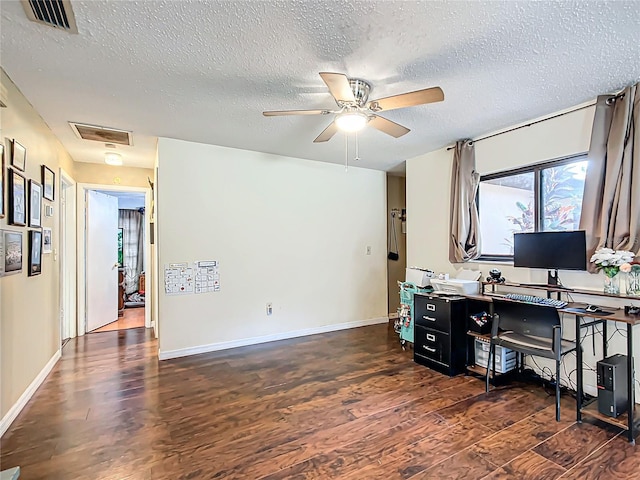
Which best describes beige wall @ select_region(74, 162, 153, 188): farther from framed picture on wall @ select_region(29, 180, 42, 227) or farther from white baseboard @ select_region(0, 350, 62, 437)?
white baseboard @ select_region(0, 350, 62, 437)

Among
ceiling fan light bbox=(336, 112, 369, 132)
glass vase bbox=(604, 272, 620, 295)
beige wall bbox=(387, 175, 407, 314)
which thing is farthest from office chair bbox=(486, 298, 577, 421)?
beige wall bbox=(387, 175, 407, 314)

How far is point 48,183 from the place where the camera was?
3.38 meters

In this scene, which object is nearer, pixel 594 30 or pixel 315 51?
pixel 594 30

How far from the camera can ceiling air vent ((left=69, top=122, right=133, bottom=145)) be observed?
11.2 feet

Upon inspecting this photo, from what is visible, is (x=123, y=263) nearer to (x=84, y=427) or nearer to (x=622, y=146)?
(x=84, y=427)

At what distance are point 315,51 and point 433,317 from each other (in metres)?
2.67

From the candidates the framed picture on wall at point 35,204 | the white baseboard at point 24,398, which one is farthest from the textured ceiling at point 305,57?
the white baseboard at point 24,398

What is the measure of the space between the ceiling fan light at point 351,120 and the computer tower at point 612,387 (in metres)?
2.43

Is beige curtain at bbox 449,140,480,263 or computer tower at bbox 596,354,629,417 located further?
beige curtain at bbox 449,140,480,263

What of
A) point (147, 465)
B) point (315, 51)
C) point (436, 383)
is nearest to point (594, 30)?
point (315, 51)

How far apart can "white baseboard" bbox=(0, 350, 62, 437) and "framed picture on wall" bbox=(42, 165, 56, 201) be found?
1.68 metres

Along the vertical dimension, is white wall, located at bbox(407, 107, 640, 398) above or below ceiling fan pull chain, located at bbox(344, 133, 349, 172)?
below

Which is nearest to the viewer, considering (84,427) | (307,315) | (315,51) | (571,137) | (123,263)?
Answer: (315,51)

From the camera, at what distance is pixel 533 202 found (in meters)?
3.39
